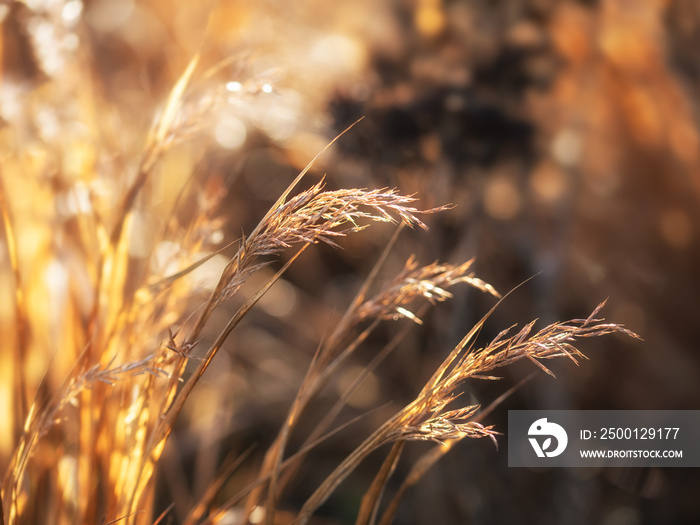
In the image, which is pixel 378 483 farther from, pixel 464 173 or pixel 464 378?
pixel 464 173

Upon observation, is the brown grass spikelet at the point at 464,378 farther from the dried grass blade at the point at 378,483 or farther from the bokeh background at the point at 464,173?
the bokeh background at the point at 464,173

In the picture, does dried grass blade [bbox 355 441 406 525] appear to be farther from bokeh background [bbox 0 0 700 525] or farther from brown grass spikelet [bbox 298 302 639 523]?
bokeh background [bbox 0 0 700 525]

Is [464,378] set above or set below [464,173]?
below

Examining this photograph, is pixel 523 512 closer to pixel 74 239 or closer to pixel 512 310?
pixel 512 310

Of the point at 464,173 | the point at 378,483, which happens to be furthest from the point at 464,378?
the point at 464,173

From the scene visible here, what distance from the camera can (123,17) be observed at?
5.72 feet

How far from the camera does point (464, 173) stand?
0.89 meters

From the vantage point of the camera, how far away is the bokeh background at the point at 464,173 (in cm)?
84

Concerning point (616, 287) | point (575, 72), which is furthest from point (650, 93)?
point (616, 287)

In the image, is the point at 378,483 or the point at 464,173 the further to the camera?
the point at 464,173

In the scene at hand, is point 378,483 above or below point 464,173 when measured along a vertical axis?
below

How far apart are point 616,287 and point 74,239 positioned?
107cm

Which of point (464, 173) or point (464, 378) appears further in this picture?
point (464, 173)

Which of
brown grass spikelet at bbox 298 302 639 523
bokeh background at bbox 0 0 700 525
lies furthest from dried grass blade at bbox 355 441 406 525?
bokeh background at bbox 0 0 700 525
